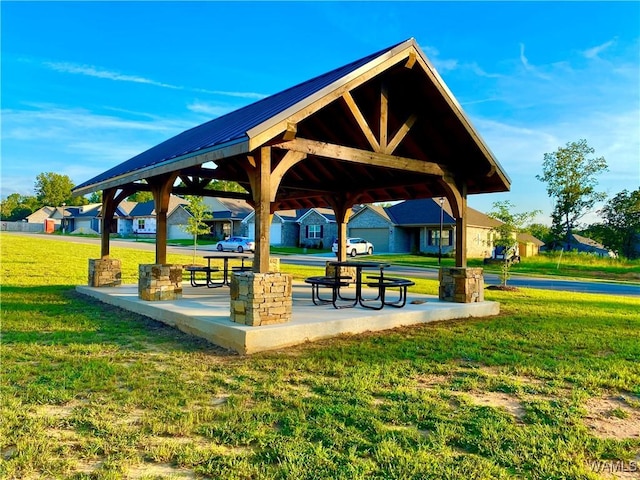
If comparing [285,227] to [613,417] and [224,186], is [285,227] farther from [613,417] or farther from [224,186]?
[613,417]

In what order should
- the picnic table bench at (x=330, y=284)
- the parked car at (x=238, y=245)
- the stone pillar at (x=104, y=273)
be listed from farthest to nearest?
1. the parked car at (x=238, y=245)
2. the stone pillar at (x=104, y=273)
3. the picnic table bench at (x=330, y=284)

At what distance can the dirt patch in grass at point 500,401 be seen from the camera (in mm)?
3865

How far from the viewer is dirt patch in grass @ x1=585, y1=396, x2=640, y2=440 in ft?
11.4

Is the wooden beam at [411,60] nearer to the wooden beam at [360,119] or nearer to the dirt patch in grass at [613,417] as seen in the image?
the wooden beam at [360,119]

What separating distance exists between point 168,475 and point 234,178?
813 cm

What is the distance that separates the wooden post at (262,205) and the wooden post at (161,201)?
2689 mm

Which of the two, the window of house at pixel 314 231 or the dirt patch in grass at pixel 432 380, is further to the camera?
the window of house at pixel 314 231

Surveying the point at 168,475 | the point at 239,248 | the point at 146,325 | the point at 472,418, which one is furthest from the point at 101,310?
the point at 239,248

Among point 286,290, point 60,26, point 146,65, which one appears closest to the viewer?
point 286,290

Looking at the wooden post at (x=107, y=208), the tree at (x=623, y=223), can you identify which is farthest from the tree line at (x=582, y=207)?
the wooden post at (x=107, y=208)

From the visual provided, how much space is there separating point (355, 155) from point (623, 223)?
49088mm

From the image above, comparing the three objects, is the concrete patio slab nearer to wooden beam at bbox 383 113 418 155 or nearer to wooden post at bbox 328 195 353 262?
wooden beam at bbox 383 113 418 155

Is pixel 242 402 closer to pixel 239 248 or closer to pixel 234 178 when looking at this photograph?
pixel 234 178

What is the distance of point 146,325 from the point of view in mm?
7262
